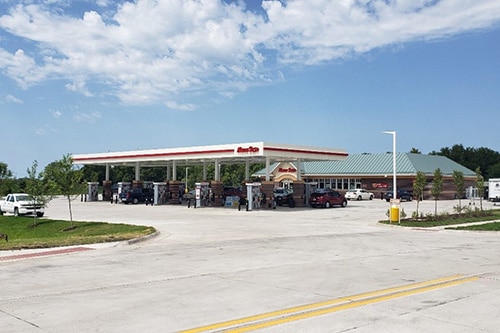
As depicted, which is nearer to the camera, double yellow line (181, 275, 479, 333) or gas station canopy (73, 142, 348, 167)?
double yellow line (181, 275, 479, 333)

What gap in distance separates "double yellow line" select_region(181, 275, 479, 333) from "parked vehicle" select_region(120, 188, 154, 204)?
47395mm

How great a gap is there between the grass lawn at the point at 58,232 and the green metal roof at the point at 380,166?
45.5 metres

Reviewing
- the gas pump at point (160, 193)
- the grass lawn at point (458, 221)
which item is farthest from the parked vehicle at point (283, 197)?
the grass lawn at point (458, 221)

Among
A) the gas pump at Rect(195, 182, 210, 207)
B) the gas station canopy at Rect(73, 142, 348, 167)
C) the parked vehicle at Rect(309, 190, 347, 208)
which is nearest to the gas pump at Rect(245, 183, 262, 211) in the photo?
the gas station canopy at Rect(73, 142, 348, 167)

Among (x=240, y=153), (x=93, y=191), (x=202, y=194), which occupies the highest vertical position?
(x=240, y=153)

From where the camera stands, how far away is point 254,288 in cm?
1038

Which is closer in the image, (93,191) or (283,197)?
(283,197)

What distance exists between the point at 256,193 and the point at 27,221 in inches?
685

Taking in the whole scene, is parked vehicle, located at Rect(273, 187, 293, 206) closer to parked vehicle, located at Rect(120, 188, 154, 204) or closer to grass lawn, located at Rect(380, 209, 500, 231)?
parked vehicle, located at Rect(120, 188, 154, 204)

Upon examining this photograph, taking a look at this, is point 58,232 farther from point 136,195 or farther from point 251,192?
point 136,195

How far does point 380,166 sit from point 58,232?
51900 mm

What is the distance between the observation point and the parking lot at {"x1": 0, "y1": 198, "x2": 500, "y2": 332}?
25.5 ft

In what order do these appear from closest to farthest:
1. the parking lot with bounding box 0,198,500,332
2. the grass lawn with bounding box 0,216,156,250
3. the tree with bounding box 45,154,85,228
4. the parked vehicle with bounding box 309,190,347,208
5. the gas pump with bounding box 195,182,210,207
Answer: the parking lot with bounding box 0,198,500,332
the grass lawn with bounding box 0,216,156,250
the tree with bounding box 45,154,85,228
the parked vehicle with bounding box 309,190,347,208
the gas pump with bounding box 195,182,210,207

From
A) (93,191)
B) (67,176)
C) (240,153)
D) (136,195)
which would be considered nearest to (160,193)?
(136,195)
